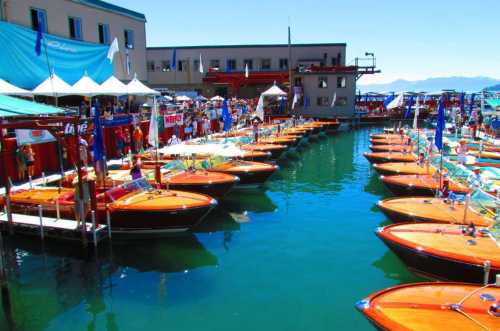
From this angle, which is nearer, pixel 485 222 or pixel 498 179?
pixel 485 222

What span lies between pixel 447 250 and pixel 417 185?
758 centimetres

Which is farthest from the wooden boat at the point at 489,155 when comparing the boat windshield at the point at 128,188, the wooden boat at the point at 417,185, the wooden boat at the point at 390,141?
the boat windshield at the point at 128,188

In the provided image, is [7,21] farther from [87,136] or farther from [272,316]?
[272,316]

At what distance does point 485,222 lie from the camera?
13.0 m

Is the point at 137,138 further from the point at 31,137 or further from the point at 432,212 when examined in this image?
the point at 432,212

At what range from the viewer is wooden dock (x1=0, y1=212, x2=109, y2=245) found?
1405 centimetres

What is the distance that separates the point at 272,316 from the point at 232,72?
54052mm

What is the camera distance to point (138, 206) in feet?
47.7

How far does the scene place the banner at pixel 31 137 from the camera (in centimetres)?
1920

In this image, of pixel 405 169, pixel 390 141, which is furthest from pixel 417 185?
pixel 390 141

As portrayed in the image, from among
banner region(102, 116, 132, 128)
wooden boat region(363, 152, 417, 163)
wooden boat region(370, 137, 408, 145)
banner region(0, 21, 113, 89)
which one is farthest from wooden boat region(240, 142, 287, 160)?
banner region(0, 21, 113, 89)

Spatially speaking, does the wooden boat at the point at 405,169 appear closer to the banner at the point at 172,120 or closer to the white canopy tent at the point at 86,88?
the banner at the point at 172,120

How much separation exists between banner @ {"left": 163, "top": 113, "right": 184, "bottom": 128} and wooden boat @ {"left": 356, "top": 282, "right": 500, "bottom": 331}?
74.6ft

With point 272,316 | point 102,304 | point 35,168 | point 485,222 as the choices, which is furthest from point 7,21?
point 485,222
